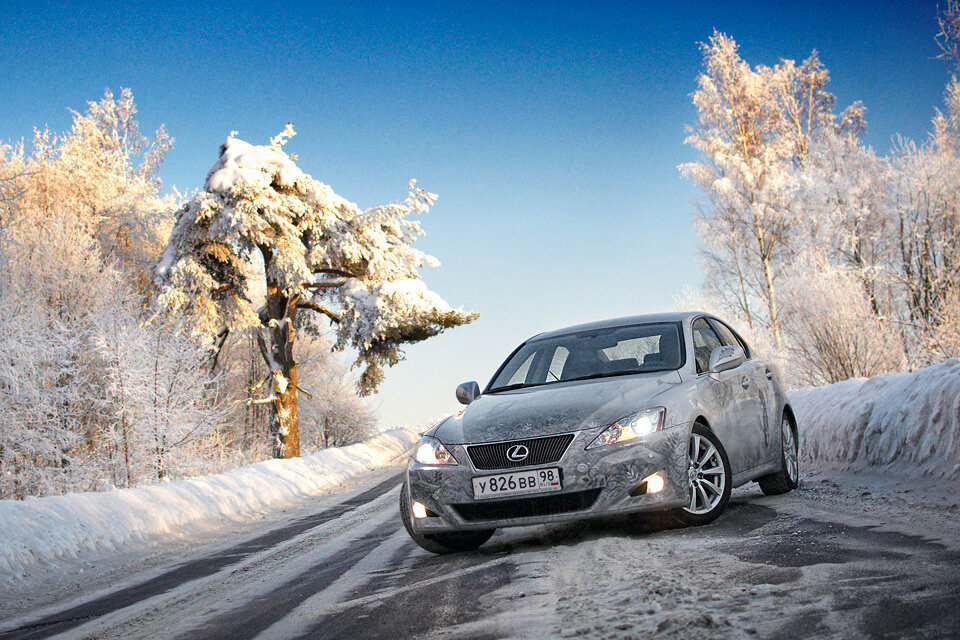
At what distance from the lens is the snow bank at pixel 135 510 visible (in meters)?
7.12

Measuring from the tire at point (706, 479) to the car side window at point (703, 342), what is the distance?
28.1 inches

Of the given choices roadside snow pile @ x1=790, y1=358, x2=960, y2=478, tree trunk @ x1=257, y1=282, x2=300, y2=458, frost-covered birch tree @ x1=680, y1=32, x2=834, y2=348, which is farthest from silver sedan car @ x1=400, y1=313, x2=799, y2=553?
frost-covered birch tree @ x1=680, y1=32, x2=834, y2=348

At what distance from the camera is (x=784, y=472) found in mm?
6570

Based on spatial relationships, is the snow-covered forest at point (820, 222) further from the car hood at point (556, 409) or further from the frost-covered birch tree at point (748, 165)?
the car hood at point (556, 409)

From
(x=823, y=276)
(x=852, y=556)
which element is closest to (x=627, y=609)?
(x=852, y=556)

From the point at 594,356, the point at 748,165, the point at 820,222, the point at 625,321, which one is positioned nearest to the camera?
the point at 594,356

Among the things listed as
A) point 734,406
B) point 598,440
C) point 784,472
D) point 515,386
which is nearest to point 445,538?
point 598,440

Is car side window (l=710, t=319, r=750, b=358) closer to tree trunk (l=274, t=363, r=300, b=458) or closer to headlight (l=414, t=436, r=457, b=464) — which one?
headlight (l=414, t=436, r=457, b=464)

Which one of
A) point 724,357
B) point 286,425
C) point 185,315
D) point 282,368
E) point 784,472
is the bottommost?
point 784,472

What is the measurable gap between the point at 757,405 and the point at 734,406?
586 millimetres

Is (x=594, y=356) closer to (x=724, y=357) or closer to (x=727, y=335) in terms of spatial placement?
(x=724, y=357)

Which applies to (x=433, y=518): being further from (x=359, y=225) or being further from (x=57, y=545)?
(x=359, y=225)

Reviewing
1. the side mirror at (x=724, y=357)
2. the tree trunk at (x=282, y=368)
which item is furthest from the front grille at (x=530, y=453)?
the tree trunk at (x=282, y=368)

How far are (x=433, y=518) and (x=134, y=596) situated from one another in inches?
84.8
